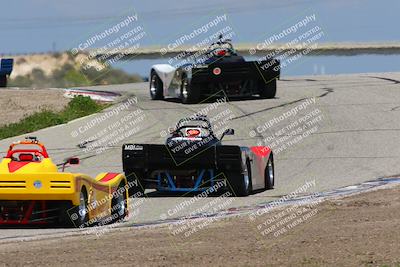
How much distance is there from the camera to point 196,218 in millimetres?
12734

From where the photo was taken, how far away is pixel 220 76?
2833 centimetres

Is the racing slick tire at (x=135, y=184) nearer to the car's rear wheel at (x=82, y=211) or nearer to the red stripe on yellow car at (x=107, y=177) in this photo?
the red stripe on yellow car at (x=107, y=177)

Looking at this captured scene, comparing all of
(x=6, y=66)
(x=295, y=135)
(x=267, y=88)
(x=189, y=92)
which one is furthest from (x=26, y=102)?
(x=295, y=135)

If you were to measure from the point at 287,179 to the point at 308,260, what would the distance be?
886cm

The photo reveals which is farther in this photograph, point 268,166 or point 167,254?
point 268,166

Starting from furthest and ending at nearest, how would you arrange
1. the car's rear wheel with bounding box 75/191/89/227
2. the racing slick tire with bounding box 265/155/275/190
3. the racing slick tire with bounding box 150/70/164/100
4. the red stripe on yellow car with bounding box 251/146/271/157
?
the racing slick tire with bounding box 150/70/164/100 → the racing slick tire with bounding box 265/155/275/190 → the red stripe on yellow car with bounding box 251/146/271/157 → the car's rear wheel with bounding box 75/191/89/227

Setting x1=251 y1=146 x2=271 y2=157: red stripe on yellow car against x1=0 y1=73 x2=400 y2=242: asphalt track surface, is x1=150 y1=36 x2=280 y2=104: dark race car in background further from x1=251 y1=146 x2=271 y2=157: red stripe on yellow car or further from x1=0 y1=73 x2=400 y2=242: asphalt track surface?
x1=251 y1=146 x2=271 y2=157: red stripe on yellow car

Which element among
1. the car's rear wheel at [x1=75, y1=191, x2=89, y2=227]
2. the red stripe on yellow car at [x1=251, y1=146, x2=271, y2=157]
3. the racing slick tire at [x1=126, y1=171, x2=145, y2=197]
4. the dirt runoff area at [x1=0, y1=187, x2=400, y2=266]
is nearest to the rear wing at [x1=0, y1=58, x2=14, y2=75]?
the red stripe on yellow car at [x1=251, y1=146, x2=271, y2=157]

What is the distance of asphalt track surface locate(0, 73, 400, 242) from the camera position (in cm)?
1569

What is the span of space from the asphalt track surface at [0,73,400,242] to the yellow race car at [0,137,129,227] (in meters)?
0.30

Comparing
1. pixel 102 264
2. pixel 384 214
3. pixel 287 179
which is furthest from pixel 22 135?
pixel 102 264

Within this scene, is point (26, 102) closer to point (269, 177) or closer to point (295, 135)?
point (295, 135)

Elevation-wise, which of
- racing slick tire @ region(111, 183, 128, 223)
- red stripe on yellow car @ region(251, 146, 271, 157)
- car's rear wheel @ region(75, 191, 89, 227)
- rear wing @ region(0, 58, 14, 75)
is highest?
car's rear wheel @ region(75, 191, 89, 227)

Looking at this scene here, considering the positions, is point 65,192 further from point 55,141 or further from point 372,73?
point 372,73
